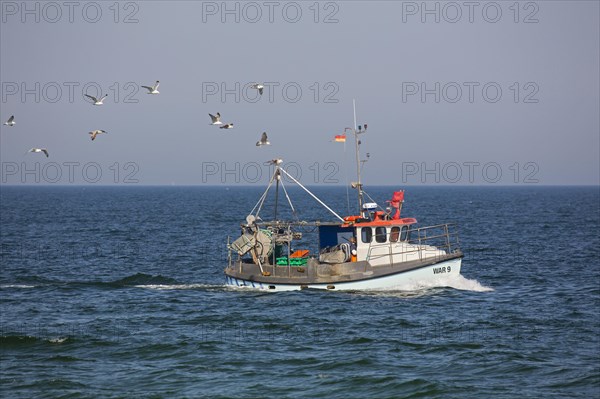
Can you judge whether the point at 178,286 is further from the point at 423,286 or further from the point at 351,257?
the point at 423,286

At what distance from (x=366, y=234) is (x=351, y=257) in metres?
1.21

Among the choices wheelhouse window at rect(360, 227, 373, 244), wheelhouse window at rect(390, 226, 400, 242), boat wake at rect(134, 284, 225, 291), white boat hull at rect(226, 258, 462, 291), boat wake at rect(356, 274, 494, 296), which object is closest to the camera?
white boat hull at rect(226, 258, 462, 291)

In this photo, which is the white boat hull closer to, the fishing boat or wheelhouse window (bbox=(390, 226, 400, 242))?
the fishing boat

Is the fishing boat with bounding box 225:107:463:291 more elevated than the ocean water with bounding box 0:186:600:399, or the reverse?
the fishing boat with bounding box 225:107:463:291

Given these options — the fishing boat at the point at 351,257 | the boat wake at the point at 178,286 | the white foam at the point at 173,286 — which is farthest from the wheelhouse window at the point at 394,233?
the white foam at the point at 173,286

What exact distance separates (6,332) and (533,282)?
81.7 feet

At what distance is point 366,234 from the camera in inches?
1410

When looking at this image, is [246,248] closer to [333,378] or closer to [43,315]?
[43,315]

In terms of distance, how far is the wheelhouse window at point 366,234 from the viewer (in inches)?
1407

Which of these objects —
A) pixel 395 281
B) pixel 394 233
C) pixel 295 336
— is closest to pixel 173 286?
pixel 394 233

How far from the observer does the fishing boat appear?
114 feet

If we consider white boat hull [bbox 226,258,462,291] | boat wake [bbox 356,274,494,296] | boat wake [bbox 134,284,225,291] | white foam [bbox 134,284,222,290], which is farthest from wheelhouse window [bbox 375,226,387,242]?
white foam [bbox 134,284,222,290]

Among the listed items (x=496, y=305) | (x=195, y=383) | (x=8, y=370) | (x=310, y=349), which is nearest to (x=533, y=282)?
(x=496, y=305)

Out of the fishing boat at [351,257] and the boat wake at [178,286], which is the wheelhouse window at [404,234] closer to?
the fishing boat at [351,257]
